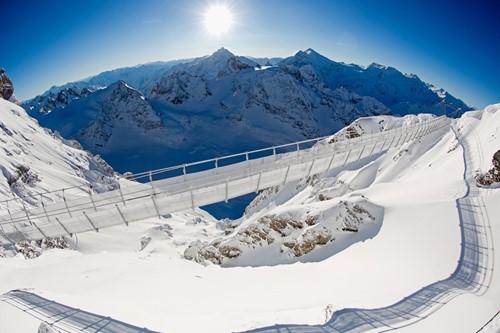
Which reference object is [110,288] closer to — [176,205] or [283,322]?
[176,205]

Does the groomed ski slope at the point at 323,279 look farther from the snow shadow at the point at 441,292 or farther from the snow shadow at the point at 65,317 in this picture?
the snow shadow at the point at 65,317

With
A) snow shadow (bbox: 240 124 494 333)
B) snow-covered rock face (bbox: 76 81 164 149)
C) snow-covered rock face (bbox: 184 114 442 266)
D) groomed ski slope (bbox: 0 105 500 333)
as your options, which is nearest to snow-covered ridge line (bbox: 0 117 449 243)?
groomed ski slope (bbox: 0 105 500 333)

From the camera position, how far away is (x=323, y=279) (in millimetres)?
16875

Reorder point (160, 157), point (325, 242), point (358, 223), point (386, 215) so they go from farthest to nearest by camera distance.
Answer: point (160, 157) < point (325, 242) < point (358, 223) < point (386, 215)

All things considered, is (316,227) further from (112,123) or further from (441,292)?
(112,123)

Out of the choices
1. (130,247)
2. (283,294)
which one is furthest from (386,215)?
(130,247)

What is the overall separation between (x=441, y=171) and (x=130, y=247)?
141 ft

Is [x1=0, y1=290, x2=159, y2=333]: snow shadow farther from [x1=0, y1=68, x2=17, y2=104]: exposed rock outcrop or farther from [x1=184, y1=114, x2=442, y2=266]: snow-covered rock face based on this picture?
[x1=0, y1=68, x2=17, y2=104]: exposed rock outcrop

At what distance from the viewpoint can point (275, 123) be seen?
199m

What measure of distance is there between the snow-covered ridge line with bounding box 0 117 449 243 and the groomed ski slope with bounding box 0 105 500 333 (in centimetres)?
305

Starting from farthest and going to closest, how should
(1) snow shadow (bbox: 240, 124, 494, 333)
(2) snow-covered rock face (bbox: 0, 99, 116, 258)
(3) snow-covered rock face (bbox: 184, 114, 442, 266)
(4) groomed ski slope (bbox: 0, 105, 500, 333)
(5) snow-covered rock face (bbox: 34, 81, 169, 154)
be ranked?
(5) snow-covered rock face (bbox: 34, 81, 169, 154)
(2) snow-covered rock face (bbox: 0, 99, 116, 258)
(3) snow-covered rock face (bbox: 184, 114, 442, 266)
(4) groomed ski slope (bbox: 0, 105, 500, 333)
(1) snow shadow (bbox: 240, 124, 494, 333)

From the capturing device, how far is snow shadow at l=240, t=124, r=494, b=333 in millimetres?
9977

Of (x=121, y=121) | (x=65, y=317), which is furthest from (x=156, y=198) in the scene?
(x=121, y=121)

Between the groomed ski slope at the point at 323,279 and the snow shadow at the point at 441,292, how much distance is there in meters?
0.23
